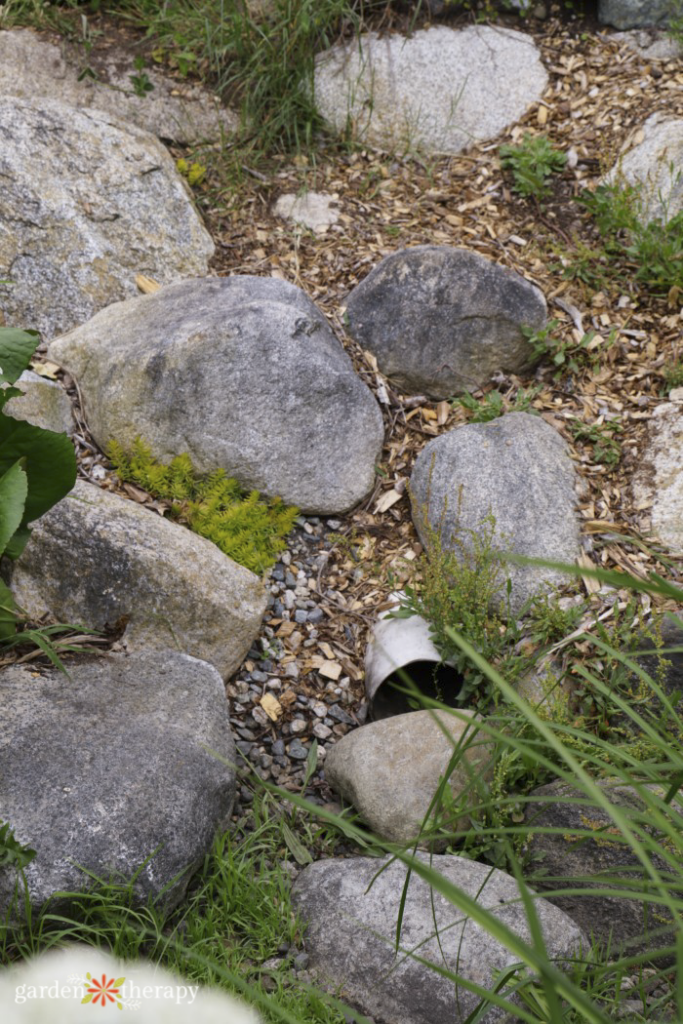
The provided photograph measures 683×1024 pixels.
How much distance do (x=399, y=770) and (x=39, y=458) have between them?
132 centimetres

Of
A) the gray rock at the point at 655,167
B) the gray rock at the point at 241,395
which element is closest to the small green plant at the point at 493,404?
the gray rock at the point at 241,395

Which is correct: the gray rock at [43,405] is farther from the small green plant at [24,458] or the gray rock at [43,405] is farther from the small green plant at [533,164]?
the small green plant at [533,164]

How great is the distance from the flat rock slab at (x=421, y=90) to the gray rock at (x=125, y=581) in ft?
9.53

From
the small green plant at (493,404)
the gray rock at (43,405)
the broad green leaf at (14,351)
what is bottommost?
the small green plant at (493,404)

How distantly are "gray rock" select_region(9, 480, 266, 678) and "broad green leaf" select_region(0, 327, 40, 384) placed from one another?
1.61 feet

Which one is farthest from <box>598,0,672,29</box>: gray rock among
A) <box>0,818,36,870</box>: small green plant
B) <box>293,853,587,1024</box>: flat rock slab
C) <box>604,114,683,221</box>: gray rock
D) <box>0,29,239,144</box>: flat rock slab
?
<box>0,818,36,870</box>: small green plant

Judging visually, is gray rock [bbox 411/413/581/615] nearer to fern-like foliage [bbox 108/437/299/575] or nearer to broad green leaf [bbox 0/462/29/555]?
fern-like foliage [bbox 108/437/299/575]

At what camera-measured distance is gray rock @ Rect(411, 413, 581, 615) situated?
3.01 m

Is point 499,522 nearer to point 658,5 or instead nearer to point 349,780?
point 349,780

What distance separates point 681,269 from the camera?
372 centimetres

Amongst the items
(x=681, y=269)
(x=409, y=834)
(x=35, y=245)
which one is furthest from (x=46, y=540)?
(x=681, y=269)

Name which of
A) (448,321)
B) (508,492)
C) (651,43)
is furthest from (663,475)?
(651,43)

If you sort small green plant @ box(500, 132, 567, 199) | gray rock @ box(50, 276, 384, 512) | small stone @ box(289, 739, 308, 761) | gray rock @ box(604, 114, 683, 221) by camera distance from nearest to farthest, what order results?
small stone @ box(289, 739, 308, 761) < gray rock @ box(50, 276, 384, 512) < gray rock @ box(604, 114, 683, 221) < small green plant @ box(500, 132, 567, 199)

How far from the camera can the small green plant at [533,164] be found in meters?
4.34
